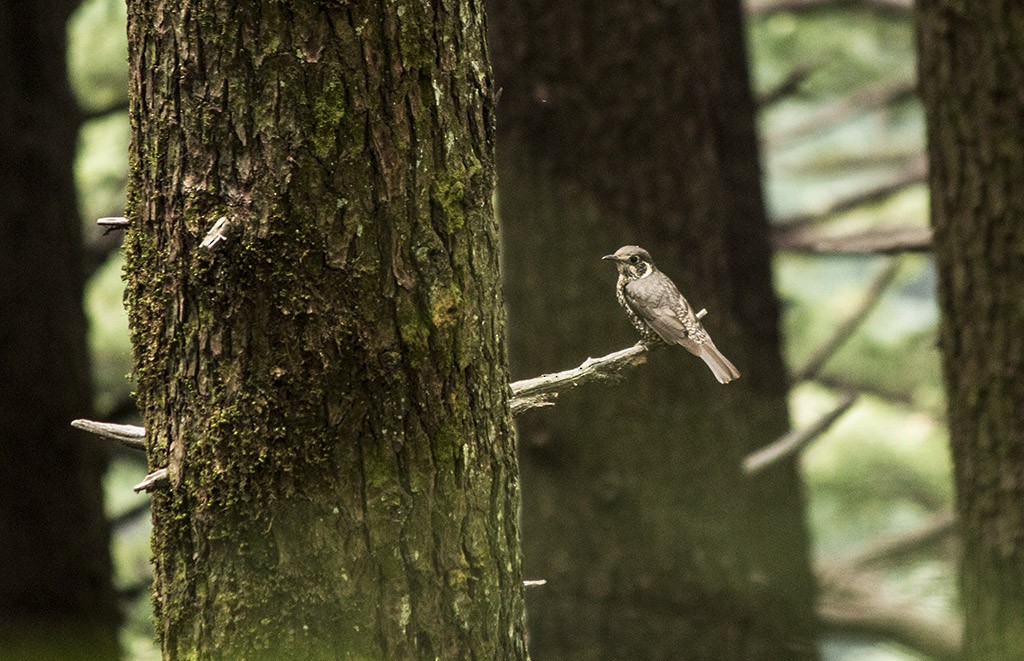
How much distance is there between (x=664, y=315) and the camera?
374 cm

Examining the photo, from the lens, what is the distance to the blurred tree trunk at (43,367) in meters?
6.89

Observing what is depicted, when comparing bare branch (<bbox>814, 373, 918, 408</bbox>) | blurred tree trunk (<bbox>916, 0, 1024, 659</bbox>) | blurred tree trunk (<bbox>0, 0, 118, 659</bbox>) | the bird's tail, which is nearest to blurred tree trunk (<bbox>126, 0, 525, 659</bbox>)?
the bird's tail

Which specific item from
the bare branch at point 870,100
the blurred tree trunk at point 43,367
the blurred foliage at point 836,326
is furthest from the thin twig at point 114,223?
the bare branch at point 870,100

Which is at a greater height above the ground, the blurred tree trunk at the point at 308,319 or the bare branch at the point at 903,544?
the blurred tree trunk at the point at 308,319

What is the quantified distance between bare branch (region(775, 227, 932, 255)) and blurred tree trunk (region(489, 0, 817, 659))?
77cm

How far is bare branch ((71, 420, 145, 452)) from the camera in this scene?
2.82 m

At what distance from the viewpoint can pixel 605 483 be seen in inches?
226

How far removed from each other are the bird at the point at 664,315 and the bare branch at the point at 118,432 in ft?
4.88

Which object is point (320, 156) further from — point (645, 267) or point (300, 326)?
point (645, 267)

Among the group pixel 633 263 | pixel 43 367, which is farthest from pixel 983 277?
pixel 43 367

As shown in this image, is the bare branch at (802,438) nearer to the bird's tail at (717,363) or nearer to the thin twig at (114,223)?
the bird's tail at (717,363)

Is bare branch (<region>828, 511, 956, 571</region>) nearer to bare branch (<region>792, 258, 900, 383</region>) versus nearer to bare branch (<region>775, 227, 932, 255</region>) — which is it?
bare branch (<region>792, 258, 900, 383</region>)

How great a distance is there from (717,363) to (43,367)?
4.79 meters

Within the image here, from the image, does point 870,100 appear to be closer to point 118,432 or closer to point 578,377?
point 578,377
